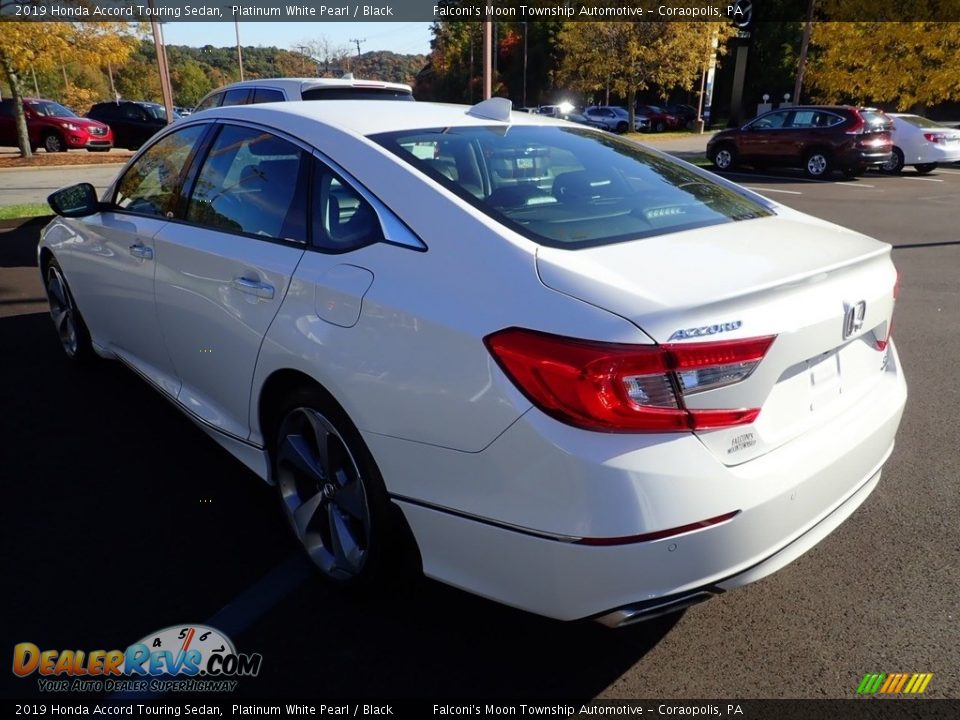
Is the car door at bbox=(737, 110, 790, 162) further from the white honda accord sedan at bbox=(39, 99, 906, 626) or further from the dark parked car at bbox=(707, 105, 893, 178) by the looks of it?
the white honda accord sedan at bbox=(39, 99, 906, 626)

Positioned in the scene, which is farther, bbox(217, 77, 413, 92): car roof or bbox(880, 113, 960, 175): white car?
bbox(880, 113, 960, 175): white car

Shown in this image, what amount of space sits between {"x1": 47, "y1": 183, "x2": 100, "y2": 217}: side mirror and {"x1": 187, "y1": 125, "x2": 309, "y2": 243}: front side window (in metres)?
1.03

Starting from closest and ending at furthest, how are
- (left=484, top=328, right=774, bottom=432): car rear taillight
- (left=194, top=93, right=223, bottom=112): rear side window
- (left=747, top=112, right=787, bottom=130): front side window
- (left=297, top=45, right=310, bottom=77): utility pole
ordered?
(left=484, top=328, right=774, bottom=432): car rear taillight
(left=194, top=93, right=223, bottom=112): rear side window
(left=747, top=112, right=787, bottom=130): front side window
(left=297, top=45, right=310, bottom=77): utility pole

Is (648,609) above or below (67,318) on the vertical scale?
above

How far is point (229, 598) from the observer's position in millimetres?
2699

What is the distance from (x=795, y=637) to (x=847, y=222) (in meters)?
10.5

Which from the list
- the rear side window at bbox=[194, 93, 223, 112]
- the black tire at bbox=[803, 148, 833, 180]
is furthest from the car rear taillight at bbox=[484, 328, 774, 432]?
the black tire at bbox=[803, 148, 833, 180]

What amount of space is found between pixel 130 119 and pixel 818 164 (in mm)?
20312

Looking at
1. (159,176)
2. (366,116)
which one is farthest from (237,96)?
(366,116)

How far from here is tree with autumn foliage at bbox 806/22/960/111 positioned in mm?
26422

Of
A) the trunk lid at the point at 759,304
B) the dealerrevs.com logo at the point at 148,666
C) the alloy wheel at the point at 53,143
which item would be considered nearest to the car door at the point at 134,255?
the dealerrevs.com logo at the point at 148,666

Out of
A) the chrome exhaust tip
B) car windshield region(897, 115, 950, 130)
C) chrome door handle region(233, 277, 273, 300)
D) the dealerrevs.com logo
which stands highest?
chrome door handle region(233, 277, 273, 300)

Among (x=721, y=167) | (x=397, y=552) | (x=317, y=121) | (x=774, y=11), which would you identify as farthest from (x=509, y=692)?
(x=774, y=11)

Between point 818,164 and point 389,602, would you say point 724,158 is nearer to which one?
point 818,164
